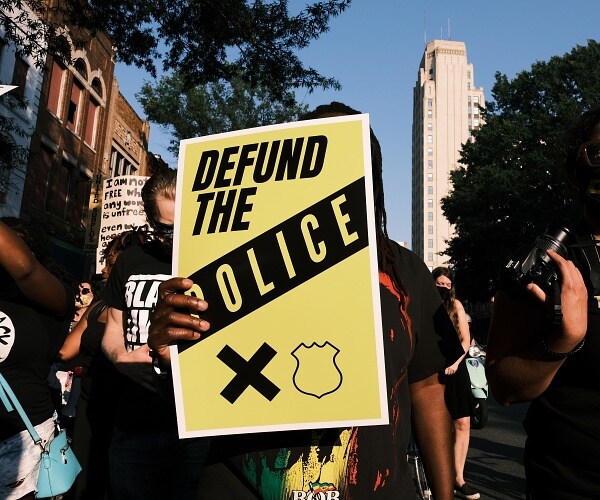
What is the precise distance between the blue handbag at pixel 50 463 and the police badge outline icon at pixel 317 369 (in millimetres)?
1645

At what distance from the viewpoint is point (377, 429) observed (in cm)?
143

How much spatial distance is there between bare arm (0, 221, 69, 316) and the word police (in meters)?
1.14

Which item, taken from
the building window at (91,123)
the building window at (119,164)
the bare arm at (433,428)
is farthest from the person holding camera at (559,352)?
the building window at (119,164)

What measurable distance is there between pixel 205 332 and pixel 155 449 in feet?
4.26

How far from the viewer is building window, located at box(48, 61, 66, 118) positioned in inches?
742

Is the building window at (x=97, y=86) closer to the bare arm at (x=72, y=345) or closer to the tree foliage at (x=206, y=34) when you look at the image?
the tree foliage at (x=206, y=34)

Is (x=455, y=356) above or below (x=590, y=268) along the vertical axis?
below

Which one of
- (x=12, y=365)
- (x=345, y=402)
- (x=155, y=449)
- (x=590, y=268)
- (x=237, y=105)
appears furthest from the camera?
(x=237, y=105)

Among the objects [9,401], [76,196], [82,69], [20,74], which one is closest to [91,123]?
[82,69]

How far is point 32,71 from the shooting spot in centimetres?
1711

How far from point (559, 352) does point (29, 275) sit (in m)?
1.89

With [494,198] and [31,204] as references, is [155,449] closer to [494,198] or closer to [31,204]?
[31,204]

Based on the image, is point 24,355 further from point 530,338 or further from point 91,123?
point 91,123

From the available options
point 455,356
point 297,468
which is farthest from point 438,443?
point 297,468
